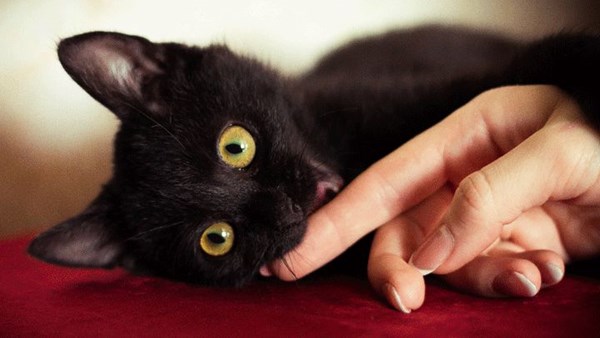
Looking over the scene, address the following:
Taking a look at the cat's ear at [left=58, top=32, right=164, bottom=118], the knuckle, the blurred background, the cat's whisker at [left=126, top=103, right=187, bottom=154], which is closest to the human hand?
the knuckle

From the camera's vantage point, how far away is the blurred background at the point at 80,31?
1.45m

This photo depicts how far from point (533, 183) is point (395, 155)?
0.25 m

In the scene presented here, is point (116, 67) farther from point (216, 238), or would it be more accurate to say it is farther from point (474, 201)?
point (474, 201)

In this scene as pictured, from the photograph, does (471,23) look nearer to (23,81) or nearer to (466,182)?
(466,182)

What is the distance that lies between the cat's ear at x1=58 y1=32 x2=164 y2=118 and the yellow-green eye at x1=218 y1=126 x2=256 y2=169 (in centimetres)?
19

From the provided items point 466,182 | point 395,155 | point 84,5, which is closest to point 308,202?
point 395,155

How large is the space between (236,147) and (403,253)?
1.17ft

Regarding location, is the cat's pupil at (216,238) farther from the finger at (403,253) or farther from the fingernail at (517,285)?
Result: the fingernail at (517,285)

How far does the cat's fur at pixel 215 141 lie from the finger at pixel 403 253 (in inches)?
6.0

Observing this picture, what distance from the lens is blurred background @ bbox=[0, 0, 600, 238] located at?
145 centimetres

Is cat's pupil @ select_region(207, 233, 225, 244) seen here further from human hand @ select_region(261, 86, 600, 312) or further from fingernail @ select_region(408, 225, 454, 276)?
fingernail @ select_region(408, 225, 454, 276)

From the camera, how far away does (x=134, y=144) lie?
3.46 feet

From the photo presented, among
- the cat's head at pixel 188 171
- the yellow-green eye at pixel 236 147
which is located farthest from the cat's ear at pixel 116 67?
the yellow-green eye at pixel 236 147

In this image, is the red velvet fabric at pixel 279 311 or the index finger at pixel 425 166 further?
the index finger at pixel 425 166
